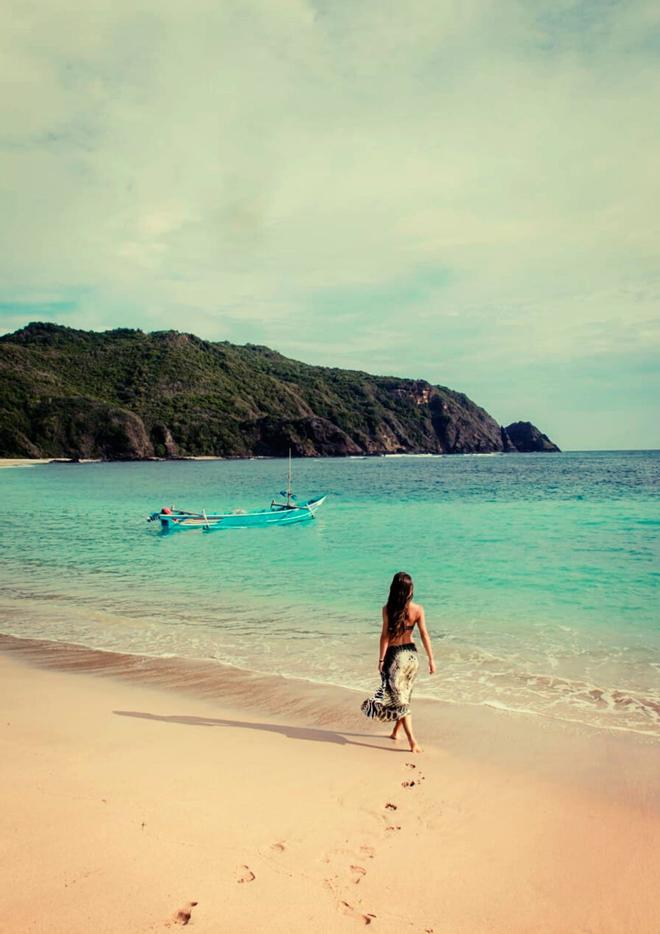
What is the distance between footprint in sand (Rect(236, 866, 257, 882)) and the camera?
12.3 ft

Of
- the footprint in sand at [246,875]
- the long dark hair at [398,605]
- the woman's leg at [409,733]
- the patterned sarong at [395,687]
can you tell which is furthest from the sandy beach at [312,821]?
the long dark hair at [398,605]

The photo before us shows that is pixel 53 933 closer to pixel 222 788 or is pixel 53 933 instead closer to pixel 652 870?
pixel 222 788

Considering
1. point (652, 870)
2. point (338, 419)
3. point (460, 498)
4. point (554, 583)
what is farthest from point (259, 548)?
point (338, 419)

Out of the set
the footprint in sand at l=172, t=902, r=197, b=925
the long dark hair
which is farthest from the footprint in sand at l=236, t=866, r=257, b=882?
the long dark hair

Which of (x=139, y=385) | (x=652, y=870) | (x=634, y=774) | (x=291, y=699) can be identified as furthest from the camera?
(x=139, y=385)

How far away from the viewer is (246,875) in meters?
3.79

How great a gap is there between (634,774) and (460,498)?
40222 millimetres

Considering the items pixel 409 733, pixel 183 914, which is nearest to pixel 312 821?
pixel 183 914

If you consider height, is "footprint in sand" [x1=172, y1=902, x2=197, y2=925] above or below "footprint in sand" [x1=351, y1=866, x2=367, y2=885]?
above

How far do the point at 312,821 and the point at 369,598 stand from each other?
31.5 ft

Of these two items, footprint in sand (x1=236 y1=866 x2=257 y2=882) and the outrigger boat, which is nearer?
footprint in sand (x1=236 y1=866 x2=257 y2=882)

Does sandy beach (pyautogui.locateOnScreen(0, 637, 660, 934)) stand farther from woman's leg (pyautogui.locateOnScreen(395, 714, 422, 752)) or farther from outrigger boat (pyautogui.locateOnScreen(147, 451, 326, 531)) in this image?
outrigger boat (pyautogui.locateOnScreen(147, 451, 326, 531))

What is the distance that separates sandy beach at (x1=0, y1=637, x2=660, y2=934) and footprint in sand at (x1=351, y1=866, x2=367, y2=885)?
24 millimetres

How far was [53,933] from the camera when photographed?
10.6ft
